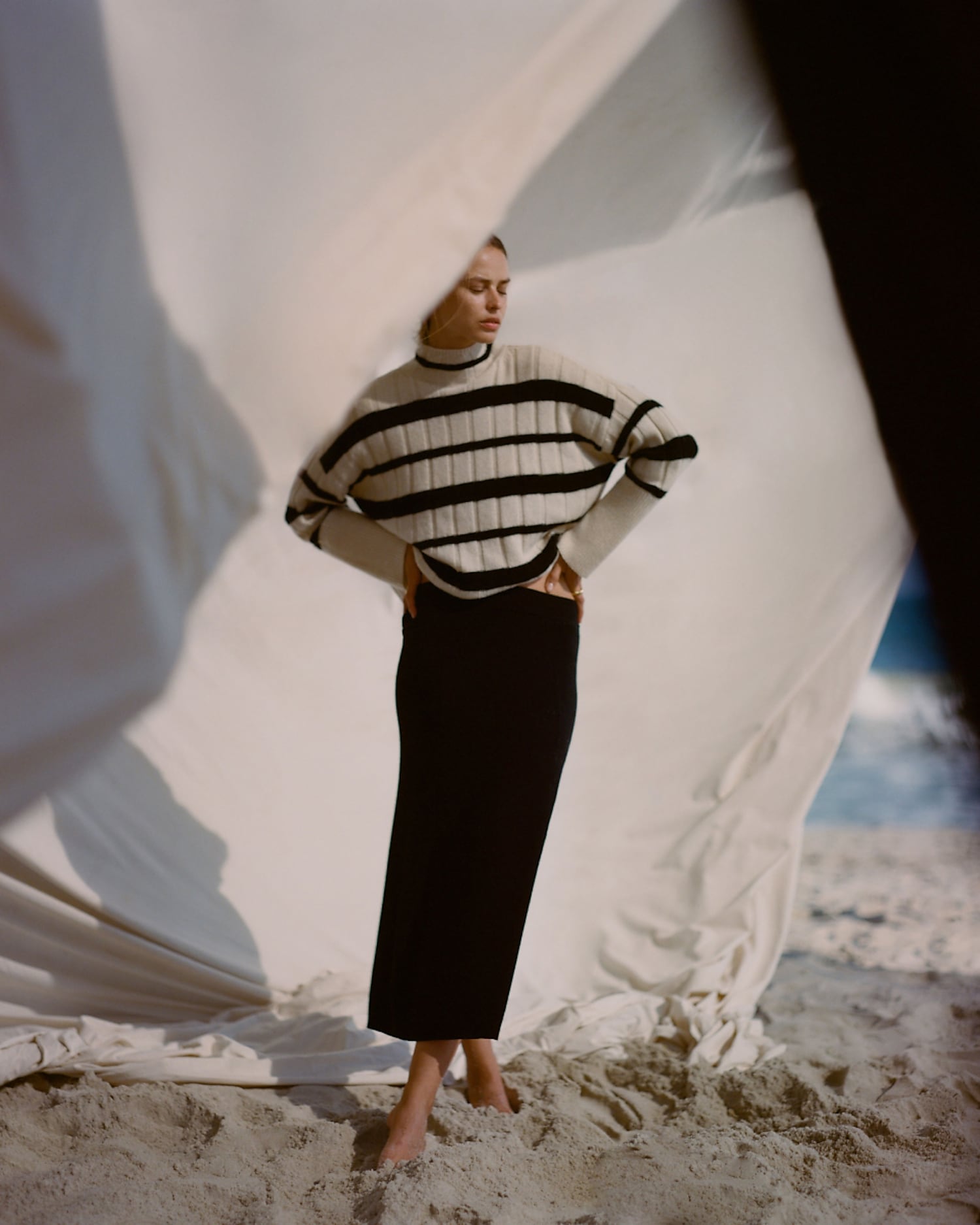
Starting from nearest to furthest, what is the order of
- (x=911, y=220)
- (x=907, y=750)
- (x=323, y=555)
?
1. (x=911, y=220)
2. (x=323, y=555)
3. (x=907, y=750)

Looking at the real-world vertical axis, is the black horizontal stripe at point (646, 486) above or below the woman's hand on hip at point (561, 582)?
above

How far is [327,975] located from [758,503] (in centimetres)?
166

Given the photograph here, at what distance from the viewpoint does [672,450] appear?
5.93 ft

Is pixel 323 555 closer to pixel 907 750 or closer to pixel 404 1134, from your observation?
pixel 404 1134

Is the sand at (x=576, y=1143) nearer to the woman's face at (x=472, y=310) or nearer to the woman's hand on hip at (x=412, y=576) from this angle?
the woman's hand on hip at (x=412, y=576)

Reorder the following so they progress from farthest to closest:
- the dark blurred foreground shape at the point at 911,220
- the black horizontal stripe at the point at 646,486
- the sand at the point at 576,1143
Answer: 1. the black horizontal stripe at the point at 646,486
2. the sand at the point at 576,1143
3. the dark blurred foreground shape at the point at 911,220

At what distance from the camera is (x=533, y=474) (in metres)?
1.80

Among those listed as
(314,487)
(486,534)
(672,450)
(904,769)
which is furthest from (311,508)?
(904,769)

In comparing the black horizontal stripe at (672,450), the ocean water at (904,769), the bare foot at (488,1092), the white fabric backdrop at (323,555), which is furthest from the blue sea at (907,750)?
the bare foot at (488,1092)

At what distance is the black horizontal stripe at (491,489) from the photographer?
1.79 meters

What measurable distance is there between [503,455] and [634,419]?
0.22 m

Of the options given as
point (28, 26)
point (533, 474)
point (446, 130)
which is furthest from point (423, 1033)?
point (28, 26)

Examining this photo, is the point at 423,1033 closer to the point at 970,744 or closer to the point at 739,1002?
the point at 739,1002

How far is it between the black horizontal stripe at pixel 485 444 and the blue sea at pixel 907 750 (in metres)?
0.60
